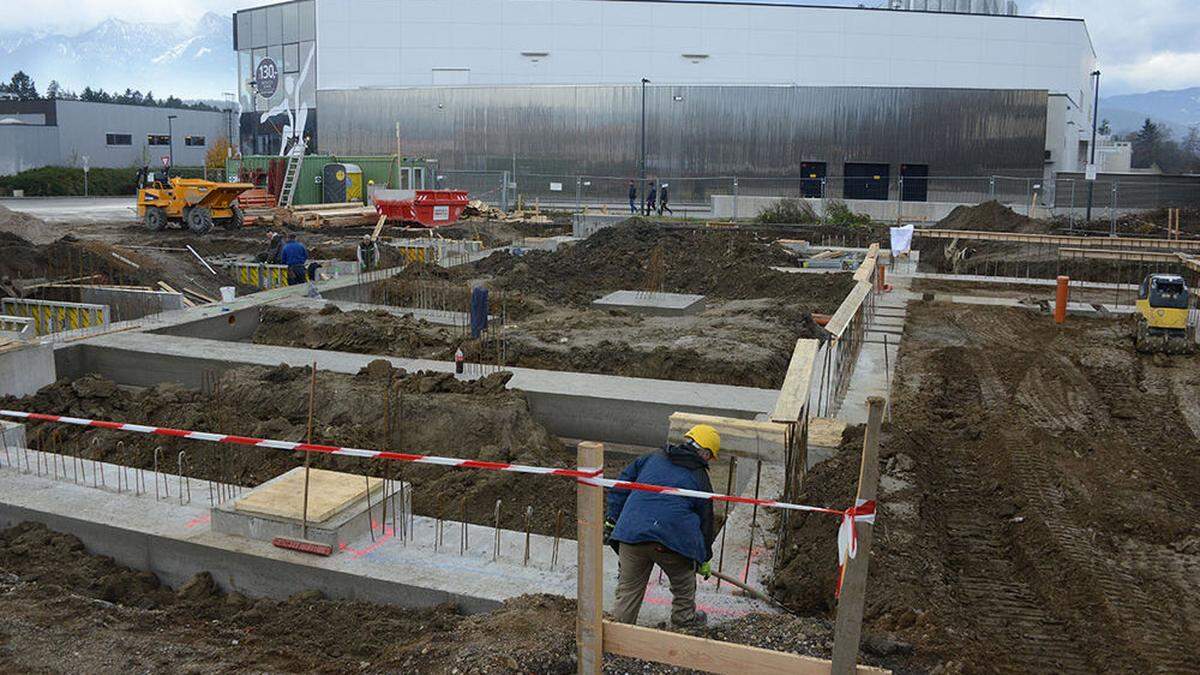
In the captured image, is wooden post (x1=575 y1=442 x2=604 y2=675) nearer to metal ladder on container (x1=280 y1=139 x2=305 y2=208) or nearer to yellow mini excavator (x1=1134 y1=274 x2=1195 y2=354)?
yellow mini excavator (x1=1134 y1=274 x2=1195 y2=354)

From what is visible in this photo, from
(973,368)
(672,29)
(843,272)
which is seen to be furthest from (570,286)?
(672,29)

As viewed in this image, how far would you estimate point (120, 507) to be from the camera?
7.79 meters

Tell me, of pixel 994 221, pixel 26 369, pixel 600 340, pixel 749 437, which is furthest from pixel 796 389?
pixel 994 221

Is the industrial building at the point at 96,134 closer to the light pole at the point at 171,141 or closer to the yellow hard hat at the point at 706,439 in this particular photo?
the light pole at the point at 171,141

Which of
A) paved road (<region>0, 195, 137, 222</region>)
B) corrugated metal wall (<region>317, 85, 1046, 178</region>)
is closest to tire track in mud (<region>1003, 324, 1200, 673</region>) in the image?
corrugated metal wall (<region>317, 85, 1046, 178</region>)

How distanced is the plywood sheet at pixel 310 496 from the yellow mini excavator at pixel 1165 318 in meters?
12.0

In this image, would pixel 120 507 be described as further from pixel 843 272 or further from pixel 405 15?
pixel 405 15

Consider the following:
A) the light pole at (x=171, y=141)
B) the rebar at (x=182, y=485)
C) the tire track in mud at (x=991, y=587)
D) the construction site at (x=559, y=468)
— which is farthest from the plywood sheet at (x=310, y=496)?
the light pole at (x=171, y=141)

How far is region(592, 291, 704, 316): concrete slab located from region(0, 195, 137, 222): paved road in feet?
90.9

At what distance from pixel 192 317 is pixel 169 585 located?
993 centimetres

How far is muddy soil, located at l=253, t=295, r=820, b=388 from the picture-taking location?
13750mm

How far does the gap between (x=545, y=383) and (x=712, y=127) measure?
38151mm

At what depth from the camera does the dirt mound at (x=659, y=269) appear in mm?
20266

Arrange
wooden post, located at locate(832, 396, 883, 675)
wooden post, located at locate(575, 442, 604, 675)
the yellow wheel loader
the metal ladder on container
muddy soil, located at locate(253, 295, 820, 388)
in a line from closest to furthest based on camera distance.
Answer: wooden post, located at locate(832, 396, 883, 675) < wooden post, located at locate(575, 442, 604, 675) < muddy soil, located at locate(253, 295, 820, 388) < the yellow wheel loader < the metal ladder on container
